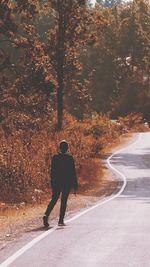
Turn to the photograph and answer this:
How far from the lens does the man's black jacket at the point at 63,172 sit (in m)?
14.5

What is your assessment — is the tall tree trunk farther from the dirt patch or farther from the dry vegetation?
the dirt patch

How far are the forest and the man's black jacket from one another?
297 inches

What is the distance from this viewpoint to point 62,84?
5125cm

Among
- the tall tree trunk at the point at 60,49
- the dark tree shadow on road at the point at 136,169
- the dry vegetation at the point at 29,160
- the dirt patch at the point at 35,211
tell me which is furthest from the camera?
the tall tree trunk at the point at 60,49

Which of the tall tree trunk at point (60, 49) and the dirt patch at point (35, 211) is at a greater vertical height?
the tall tree trunk at point (60, 49)

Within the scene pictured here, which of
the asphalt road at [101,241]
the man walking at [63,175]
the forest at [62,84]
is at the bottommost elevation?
the asphalt road at [101,241]

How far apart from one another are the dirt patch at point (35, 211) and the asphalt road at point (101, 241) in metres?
0.76

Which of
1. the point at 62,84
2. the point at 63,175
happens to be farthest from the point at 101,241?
the point at 62,84

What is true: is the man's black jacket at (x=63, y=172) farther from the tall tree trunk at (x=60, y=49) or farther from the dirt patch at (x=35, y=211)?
the tall tree trunk at (x=60, y=49)

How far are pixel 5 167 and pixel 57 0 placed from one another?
2983 cm

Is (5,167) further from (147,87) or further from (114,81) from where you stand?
(114,81)

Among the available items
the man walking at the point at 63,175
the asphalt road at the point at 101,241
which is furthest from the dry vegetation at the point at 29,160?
the man walking at the point at 63,175

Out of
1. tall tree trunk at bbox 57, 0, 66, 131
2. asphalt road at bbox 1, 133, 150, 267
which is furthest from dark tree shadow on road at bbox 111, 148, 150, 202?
tall tree trunk at bbox 57, 0, 66, 131

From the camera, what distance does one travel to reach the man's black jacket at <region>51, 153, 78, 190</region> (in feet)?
47.6
